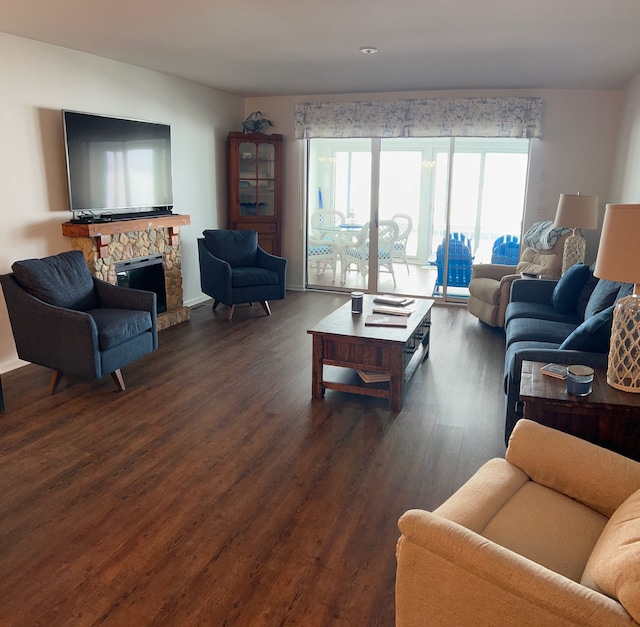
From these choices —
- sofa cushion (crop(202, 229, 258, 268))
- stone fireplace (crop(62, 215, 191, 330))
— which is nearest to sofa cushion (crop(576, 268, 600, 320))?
sofa cushion (crop(202, 229, 258, 268))

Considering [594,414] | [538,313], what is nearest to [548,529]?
[594,414]

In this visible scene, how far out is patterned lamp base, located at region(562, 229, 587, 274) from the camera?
498 centimetres

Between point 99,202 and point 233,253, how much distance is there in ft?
5.31

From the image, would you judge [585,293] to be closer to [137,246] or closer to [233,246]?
[233,246]

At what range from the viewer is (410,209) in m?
6.87

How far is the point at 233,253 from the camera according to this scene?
19.4ft

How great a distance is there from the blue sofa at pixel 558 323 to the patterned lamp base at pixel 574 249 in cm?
58

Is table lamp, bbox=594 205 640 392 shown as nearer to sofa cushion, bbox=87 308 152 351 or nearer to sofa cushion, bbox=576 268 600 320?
sofa cushion, bbox=576 268 600 320

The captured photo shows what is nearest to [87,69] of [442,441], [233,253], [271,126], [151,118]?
[151,118]

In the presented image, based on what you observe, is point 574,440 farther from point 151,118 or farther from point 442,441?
point 151,118

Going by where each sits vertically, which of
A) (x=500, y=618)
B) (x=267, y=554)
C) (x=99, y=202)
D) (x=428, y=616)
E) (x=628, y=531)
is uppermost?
(x=99, y=202)

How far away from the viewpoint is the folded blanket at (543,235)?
5402 mm

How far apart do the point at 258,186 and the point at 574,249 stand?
3.77m

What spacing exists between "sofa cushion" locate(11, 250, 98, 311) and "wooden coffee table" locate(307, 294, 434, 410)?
1.73 meters
